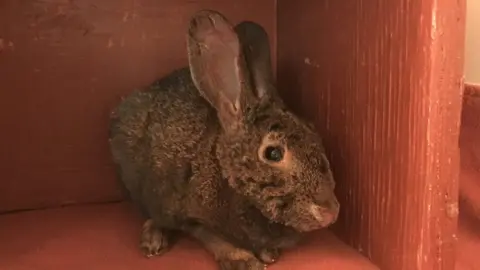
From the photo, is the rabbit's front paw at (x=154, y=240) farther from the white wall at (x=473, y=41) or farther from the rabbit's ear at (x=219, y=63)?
the white wall at (x=473, y=41)

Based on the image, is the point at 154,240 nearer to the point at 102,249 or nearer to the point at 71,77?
the point at 102,249

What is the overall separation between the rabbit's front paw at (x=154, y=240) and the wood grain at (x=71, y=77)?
20cm

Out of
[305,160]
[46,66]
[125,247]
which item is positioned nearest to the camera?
[305,160]

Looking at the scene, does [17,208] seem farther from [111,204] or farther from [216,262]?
[216,262]

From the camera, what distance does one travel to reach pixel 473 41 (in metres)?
1.06

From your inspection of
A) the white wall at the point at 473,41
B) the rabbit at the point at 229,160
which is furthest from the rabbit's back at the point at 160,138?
the white wall at the point at 473,41

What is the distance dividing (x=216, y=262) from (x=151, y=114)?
20 cm

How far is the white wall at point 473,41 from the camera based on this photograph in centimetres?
105

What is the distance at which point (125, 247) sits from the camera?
0.82m

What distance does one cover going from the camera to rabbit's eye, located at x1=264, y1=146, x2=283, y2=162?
0.71m

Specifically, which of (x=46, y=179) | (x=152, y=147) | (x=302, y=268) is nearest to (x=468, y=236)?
(x=302, y=268)

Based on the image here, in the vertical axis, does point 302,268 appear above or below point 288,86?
below

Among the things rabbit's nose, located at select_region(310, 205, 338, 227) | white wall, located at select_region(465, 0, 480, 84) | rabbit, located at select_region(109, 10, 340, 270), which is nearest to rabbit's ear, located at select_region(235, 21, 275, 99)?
rabbit, located at select_region(109, 10, 340, 270)

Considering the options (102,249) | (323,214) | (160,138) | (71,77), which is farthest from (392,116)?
(71,77)
